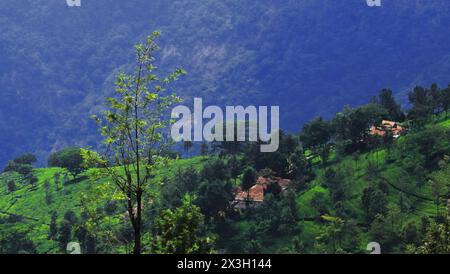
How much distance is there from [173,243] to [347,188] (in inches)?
3065

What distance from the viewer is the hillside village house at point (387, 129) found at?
4717 inches

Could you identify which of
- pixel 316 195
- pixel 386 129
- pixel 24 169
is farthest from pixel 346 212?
pixel 24 169

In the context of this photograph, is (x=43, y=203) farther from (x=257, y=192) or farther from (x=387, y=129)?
(x=387, y=129)

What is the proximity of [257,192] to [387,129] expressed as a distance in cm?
2738

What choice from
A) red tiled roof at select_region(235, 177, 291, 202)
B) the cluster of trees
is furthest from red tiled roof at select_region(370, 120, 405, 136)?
the cluster of trees

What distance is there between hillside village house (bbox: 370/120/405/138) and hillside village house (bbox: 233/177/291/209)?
784 inches

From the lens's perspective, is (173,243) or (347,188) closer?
(173,243)

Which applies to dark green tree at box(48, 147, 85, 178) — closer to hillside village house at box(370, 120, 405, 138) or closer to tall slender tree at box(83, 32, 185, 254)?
hillside village house at box(370, 120, 405, 138)
